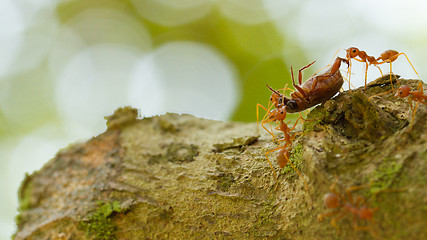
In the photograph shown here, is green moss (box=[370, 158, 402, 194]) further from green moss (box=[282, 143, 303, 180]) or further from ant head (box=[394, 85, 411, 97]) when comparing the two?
ant head (box=[394, 85, 411, 97])

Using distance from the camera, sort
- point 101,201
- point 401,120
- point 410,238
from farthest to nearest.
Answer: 1. point 101,201
2. point 401,120
3. point 410,238

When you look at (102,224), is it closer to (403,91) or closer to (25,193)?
(25,193)

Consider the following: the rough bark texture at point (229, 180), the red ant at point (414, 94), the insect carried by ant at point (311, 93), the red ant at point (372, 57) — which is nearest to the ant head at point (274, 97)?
the insect carried by ant at point (311, 93)

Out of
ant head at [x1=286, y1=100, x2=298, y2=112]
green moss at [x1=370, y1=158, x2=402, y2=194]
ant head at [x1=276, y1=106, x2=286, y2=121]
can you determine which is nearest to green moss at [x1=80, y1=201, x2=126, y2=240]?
ant head at [x1=276, y1=106, x2=286, y2=121]

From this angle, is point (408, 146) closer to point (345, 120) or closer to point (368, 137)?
point (368, 137)

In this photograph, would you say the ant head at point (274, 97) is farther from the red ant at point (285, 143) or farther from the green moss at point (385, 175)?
the green moss at point (385, 175)

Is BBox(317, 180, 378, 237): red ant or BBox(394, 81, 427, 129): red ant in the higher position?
BBox(394, 81, 427, 129): red ant

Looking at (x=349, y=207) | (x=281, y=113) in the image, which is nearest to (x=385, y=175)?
(x=349, y=207)

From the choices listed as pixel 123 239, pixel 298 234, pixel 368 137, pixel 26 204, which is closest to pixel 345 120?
pixel 368 137
